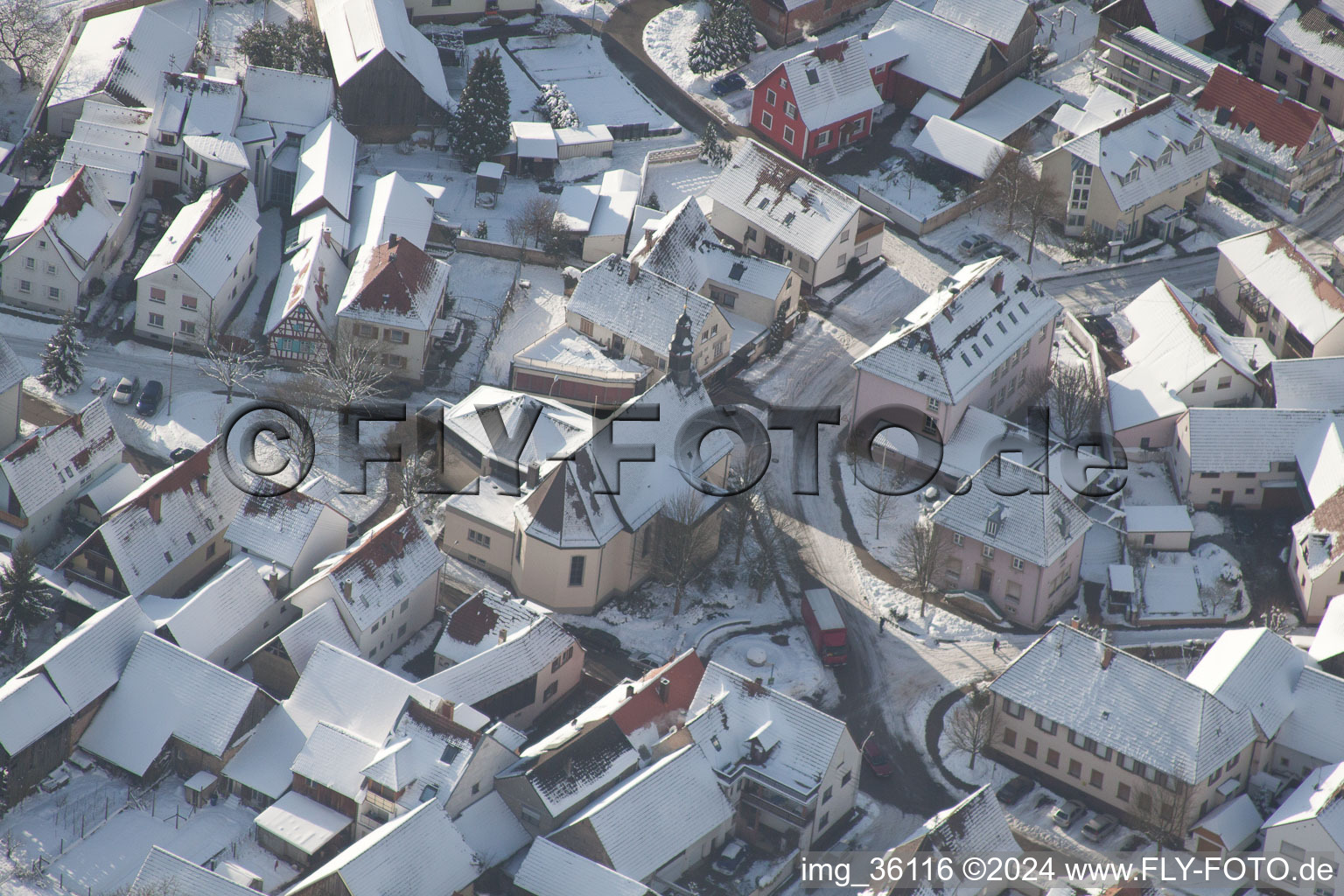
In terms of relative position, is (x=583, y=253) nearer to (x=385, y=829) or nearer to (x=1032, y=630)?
(x=1032, y=630)

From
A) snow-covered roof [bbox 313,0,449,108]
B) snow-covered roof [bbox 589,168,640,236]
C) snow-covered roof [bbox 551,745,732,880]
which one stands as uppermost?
snow-covered roof [bbox 313,0,449,108]

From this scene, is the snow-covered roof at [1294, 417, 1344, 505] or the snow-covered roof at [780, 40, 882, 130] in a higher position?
the snow-covered roof at [780, 40, 882, 130]

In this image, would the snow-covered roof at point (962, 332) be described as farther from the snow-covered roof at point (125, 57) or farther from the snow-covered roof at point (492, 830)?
the snow-covered roof at point (125, 57)

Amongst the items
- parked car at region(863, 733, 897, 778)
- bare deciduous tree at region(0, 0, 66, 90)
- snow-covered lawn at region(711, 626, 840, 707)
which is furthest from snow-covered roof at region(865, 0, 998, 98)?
parked car at region(863, 733, 897, 778)


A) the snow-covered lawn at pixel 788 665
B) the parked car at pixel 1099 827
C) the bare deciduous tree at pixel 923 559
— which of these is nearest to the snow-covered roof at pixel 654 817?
the snow-covered lawn at pixel 788 665

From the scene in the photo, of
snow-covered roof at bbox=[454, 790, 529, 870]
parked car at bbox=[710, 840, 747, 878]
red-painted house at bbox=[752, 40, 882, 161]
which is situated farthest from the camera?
red-painted house at bbox=[752, 40, 882, 161]

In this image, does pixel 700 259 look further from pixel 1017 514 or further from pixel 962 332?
pixel 1017 514

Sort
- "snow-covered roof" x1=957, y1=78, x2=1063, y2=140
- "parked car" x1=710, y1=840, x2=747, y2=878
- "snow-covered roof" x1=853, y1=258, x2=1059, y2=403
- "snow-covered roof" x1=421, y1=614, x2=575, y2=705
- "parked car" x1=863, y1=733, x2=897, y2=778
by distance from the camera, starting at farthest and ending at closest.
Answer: "snow-covered roof" x1=957, y1=78, x2=1063, y2=140 < "snow-covered roof" x1=853, y1=258, x2=1059, y2=403 < "parked car" x1=863, y1=733, x2=897, y2=778 < "snow-covered roof" x1=421, y1=614, x2=575, y2=705 < "parked car" x1=710, y1=840, x2=747, y2=878

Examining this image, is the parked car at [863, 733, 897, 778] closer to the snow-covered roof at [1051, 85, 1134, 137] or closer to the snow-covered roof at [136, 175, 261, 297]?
the snow-covered roof at [136, 175, 261, 297]
